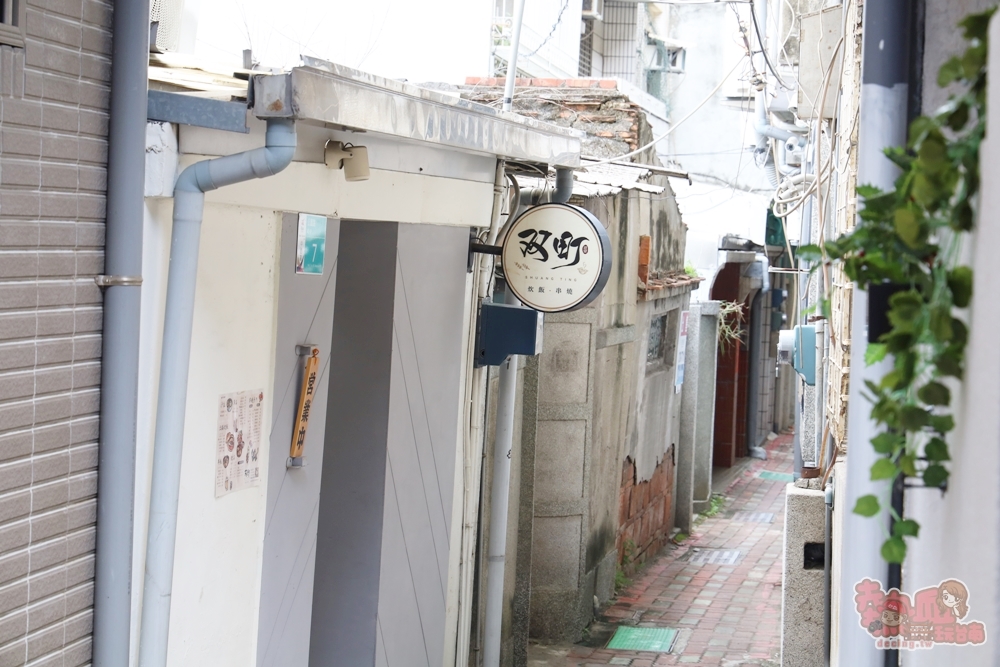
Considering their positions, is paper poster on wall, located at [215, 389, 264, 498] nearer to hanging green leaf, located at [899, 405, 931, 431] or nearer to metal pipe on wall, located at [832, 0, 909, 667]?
metal pipe on wall, located at [832, 0, 909, 667]

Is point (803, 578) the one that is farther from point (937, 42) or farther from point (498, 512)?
point (937, 42)

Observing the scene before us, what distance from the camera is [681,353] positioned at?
46.6 feet

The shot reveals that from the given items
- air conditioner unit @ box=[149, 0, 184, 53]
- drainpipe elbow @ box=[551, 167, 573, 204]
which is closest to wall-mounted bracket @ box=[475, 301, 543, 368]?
drainpipe elbow @ box=[551, 167, 573, 204]

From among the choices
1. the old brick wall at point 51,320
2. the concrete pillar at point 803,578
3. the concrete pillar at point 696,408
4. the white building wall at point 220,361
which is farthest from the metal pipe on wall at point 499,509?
the concrete pillar at point 696,408

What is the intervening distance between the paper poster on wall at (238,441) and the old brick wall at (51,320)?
29.7 inches

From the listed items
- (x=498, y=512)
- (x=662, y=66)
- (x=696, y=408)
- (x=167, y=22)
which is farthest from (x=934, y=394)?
(x=662, y=66)

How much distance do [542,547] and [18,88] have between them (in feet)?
23.2

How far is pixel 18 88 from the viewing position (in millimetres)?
3416

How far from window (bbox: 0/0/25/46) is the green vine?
259cm

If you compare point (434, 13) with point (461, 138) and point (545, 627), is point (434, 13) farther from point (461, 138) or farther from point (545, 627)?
point (461, 138)

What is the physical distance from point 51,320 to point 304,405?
1.93 m

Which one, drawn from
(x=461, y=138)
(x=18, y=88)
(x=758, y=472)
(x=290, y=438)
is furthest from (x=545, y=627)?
(x=758, y=472)

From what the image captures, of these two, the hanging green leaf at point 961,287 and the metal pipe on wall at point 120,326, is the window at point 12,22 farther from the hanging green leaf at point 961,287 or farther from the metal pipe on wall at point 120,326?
the hanging green leaf at point 961,287

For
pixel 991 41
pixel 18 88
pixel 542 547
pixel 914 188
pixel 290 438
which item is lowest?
pixel 542 547
